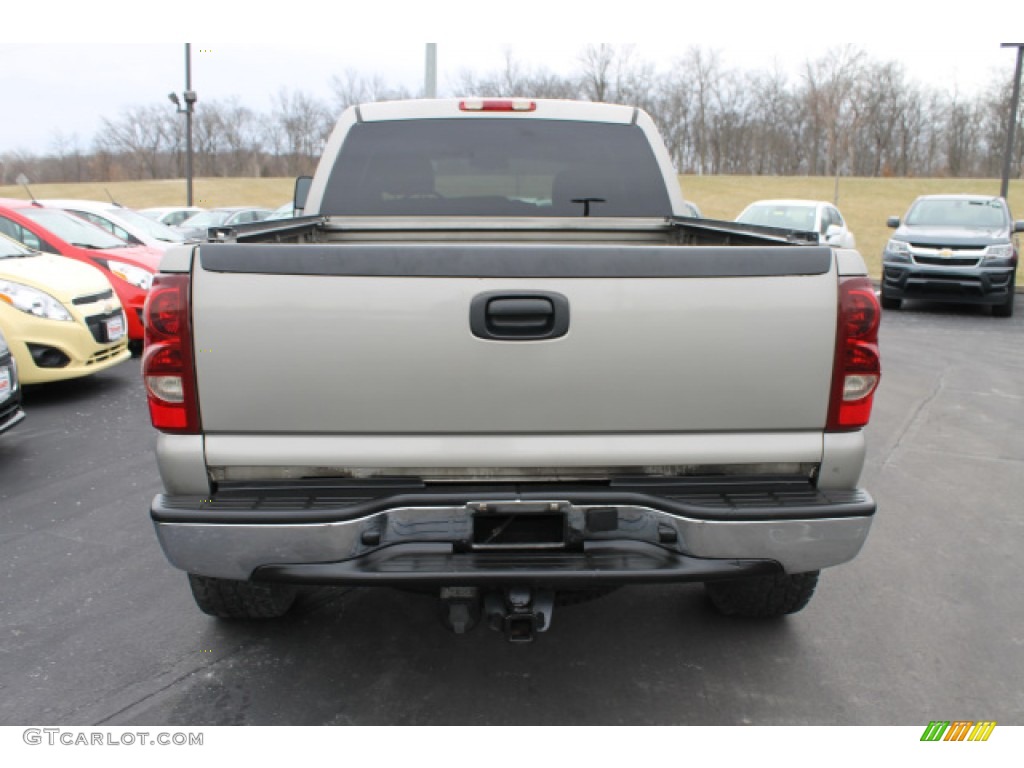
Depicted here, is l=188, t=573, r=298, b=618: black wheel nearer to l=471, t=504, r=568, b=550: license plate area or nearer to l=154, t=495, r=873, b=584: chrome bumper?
l=154, t=495, r=873, b=584: chrome bumper

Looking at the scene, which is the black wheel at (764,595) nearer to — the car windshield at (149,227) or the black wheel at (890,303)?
the car windshield at (149,227)

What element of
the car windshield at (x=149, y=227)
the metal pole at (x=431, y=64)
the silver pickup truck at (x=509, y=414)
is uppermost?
the metal pole at (x=431, y=64)

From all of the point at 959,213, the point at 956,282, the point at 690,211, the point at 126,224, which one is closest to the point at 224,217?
the point at 126,224

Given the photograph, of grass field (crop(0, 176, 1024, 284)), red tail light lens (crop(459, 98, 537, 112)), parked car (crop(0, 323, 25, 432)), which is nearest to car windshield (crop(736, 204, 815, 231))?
red tail light lens (crop(459, 98, 537, 112))

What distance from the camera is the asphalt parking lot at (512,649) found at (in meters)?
2.83

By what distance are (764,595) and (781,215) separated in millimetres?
13282

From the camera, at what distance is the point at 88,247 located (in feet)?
31.0

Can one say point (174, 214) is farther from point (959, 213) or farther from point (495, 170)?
point (495, 170)

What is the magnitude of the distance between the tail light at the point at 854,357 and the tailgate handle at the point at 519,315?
840 millimetres

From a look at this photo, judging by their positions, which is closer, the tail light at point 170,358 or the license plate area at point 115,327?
the tail light at point 170,358

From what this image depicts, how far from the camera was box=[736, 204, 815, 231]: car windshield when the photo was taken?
15.1 metres

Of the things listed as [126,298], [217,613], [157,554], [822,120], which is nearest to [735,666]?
[217,613]

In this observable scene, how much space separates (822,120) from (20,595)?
79318 mm

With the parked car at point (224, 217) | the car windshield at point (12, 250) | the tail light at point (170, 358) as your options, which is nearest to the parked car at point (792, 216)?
the car windshield at point (12, 250)
